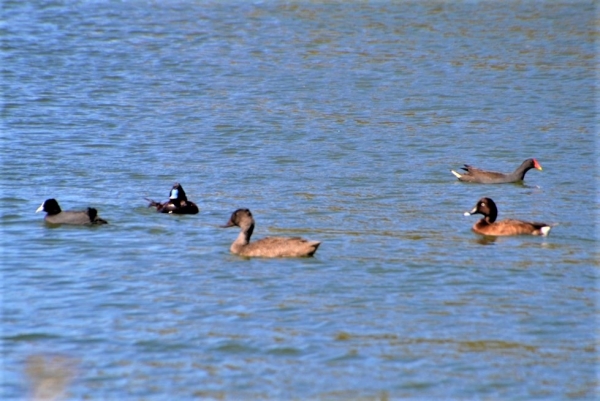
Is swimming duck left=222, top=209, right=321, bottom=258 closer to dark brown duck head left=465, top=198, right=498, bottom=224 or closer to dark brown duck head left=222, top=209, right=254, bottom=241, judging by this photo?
dark brown duck head left=222, top=209, right=254, bottom=241

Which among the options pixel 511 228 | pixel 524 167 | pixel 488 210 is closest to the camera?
pixel 511 228

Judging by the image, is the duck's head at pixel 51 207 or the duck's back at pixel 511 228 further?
the duck's head at pixel 51 207

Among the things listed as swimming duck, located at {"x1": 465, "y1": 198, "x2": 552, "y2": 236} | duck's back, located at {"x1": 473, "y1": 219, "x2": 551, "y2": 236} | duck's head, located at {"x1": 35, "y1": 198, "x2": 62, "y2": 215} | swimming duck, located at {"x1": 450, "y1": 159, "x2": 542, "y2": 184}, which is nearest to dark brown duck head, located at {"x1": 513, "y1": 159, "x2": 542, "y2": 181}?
swimming duck, located at {"x1": 450, "y1": 159, "x2": 542, "y2": 184}

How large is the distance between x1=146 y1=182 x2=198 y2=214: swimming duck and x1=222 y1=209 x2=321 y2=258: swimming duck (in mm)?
1747

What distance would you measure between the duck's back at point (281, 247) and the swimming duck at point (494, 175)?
5.34 metres

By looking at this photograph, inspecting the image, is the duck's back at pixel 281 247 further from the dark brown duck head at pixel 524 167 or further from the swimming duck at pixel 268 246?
the dark brown duck head at pixel 524 167

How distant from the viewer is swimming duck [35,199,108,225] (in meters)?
14.5

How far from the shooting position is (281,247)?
43.0ft

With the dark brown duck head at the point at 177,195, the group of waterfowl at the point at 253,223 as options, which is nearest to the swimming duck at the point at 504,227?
the group of waterfowl at the point at 253,223

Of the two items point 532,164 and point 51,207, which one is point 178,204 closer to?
point 51,207

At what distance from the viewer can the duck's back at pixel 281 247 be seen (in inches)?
511

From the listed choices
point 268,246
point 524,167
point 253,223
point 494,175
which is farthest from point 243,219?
point 524,167

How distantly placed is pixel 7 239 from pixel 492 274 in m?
6.25

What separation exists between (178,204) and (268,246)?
2416 mm
